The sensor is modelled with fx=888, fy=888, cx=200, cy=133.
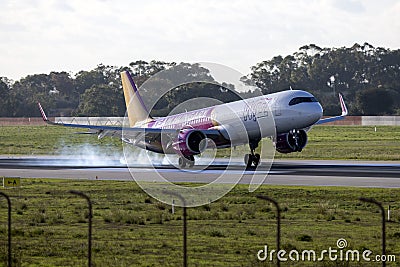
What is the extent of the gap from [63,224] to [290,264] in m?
11.0

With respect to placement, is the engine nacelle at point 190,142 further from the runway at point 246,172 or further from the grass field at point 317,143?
the grass field at point 317,143

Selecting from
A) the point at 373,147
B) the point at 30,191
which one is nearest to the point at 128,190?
the point at 30,191

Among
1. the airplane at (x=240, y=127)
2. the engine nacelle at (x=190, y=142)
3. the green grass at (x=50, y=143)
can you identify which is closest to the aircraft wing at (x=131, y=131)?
the airplane at (x=240, y=127)

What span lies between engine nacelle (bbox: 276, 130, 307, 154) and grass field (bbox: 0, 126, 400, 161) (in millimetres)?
15845

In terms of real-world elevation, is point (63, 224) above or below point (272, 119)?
below

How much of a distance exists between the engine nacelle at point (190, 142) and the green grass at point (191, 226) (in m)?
13.7

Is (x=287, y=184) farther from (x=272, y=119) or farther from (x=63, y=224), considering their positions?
(x=63, y=224)

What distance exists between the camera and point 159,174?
56.3m

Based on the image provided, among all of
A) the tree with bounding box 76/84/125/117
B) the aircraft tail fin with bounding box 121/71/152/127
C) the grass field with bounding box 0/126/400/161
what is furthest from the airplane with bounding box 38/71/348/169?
the tree with bounding box 76/84/125/117

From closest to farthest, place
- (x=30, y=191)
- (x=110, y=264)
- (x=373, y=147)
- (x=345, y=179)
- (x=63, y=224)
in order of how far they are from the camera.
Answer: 1. (x=110, y=264)
2. (x=63, y=224)
3. (x=30, y=191)
4. (x=345, y=179)
5. (x=373, y=147)

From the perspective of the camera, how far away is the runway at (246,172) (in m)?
48.5

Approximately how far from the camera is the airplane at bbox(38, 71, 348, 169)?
179ft

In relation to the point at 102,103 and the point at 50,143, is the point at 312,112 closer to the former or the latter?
the point at 50,143

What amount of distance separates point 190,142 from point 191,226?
2576 cm
